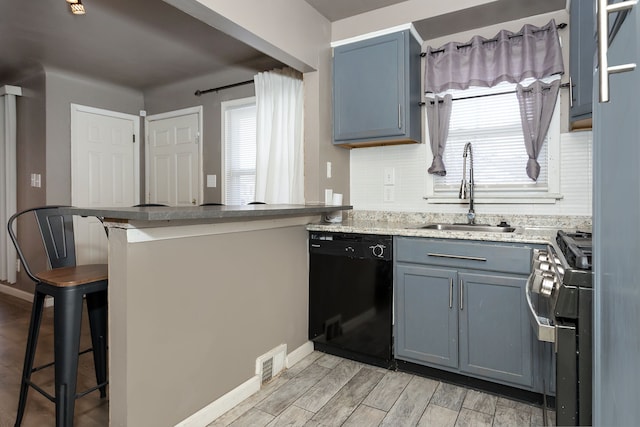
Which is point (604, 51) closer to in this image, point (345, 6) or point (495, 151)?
point (495, 151)

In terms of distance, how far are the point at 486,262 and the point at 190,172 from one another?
3337 mm

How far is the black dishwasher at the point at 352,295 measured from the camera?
7.77 ft

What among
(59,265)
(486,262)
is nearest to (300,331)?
(486,262)

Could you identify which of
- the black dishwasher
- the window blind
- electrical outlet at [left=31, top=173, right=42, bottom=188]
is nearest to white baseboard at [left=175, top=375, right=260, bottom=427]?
the black dishwasher

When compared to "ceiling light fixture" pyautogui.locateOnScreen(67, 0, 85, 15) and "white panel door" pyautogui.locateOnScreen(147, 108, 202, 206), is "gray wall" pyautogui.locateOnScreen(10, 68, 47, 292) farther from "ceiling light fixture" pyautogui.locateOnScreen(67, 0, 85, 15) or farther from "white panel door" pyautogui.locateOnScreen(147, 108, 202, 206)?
"ceiling light fixture" pyautogui.locateOnScreen(67, 0, 85, 15)

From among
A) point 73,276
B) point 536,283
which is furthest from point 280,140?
point 536,283

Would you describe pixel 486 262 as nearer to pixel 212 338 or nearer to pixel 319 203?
pixel 319 203

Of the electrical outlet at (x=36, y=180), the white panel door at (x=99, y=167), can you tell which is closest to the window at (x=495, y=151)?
the white panel door at (x=99, y=167)

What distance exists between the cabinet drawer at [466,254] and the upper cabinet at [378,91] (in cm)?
86

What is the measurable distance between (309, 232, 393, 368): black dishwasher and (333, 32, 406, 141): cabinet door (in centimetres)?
85

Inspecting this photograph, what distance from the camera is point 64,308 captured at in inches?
59.1

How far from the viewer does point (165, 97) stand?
4484 mm

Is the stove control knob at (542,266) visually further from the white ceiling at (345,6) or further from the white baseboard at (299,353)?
the white ceiling at (345,6)

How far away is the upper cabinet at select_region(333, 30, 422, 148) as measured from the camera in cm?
267
